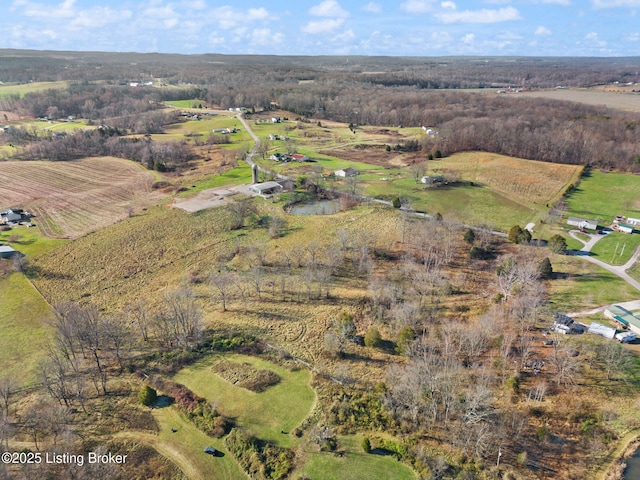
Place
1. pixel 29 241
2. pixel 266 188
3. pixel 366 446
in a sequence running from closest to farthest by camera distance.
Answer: pixel 366 446, pixel 29 241, pixel 266 188

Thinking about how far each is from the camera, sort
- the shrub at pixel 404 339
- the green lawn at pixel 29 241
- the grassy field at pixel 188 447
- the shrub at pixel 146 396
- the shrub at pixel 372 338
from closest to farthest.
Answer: the grassy field at pixel 188 447 < the shrub at pixel 146 396 < the shrub at pixel 404 339 < the shrub at pixel 372 338 < the green lawn at pixel 29 241

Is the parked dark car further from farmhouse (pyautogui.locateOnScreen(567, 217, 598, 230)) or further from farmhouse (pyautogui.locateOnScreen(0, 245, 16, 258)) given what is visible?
farmhouse (pyautogui.locateOnScreen(567, 217, 598, 230))

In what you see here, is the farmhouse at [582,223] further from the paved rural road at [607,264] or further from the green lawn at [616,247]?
the green lawn at [616,247]

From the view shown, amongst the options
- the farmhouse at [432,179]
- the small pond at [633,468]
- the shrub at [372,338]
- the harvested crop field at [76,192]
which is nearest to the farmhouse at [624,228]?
the farmhouse at [432,179]

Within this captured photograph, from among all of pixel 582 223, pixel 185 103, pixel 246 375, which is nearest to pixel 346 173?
pixel 582 223

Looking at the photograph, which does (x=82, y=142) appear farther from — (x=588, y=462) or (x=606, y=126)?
(x=606, y=126)

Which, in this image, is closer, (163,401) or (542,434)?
(542,434)

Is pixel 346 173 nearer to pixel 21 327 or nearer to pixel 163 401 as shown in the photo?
pixel 21 327
